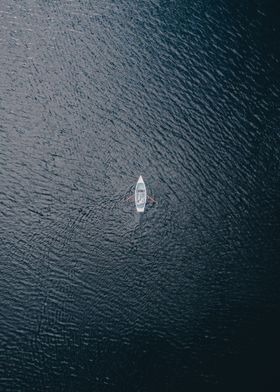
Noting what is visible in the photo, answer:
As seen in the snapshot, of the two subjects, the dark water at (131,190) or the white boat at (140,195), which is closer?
the dark water at (131,190)

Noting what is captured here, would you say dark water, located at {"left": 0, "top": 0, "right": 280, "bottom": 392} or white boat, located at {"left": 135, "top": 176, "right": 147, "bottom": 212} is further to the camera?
white boat, located at {"left": 135, "top": 176, "right": 147, "bottom": 212}

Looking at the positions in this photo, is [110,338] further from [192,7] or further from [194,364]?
[192,7]

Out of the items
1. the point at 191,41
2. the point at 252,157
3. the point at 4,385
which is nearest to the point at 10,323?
the point at 4,385

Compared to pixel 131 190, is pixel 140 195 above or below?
below

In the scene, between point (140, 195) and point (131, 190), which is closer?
point (140, 195)
